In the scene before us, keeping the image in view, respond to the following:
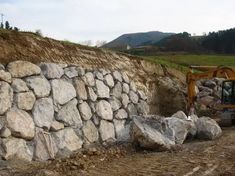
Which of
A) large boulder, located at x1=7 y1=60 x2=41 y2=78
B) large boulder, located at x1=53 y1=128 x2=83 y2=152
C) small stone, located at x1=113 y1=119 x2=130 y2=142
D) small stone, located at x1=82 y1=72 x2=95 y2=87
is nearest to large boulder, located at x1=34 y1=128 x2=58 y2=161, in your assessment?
large boulder, located at x1=53 y1=128 x2=83 y2=152

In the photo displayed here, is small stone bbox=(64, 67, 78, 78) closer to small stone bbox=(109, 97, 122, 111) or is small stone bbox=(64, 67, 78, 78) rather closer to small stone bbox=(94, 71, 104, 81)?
small stone bbox=(94, 71, 104, 81)

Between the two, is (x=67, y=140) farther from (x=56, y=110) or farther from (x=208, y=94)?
(x=208, y=94)

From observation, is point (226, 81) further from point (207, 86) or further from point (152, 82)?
point (207, 86)

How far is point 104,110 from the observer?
1328cm

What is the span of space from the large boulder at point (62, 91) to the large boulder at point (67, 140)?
693mm

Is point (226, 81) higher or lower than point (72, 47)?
lower

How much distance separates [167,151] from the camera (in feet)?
40.5

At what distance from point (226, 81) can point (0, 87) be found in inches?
430

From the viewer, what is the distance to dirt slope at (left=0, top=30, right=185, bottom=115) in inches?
448

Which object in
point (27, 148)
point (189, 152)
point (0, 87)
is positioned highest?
point (0, 87)

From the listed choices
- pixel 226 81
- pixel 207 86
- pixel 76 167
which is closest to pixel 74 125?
pixel 76 167

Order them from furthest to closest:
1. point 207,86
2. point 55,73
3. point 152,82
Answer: point 207,86 → point 152,82 → point 55,73

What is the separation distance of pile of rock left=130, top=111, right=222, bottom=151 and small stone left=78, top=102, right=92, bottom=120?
1.09 meters

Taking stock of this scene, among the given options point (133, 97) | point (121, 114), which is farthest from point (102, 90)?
point (133, 97)
